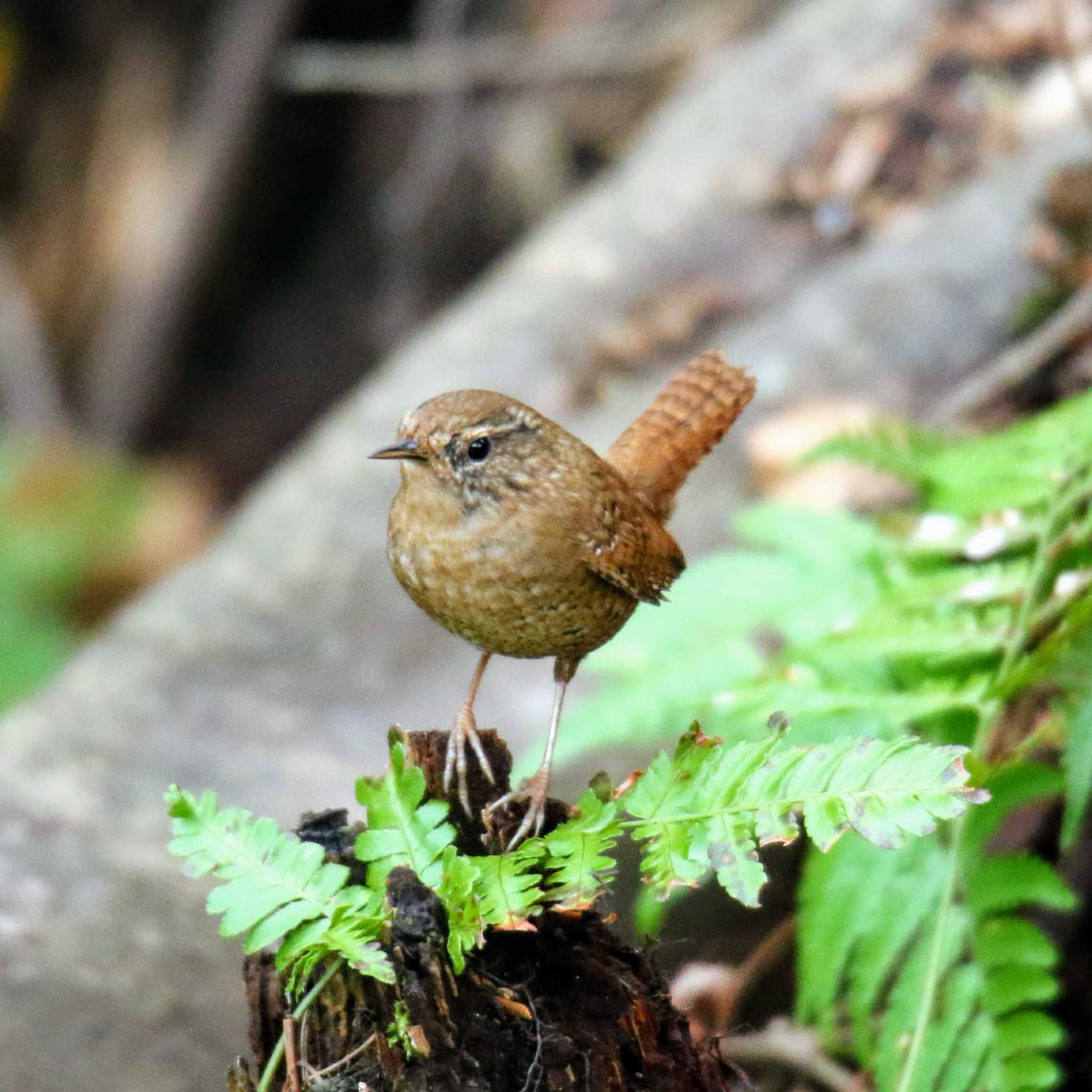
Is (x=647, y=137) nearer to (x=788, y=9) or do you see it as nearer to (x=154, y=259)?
(x=788, y=9)

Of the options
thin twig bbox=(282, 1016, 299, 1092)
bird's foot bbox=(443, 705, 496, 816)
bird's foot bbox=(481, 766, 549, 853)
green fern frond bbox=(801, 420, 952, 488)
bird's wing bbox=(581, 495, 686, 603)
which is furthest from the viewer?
green fern frond bbox=(801, 420, 952, 488)

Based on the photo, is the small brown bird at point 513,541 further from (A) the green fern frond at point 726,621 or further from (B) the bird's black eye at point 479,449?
(A) the green fern frond at point 726,621

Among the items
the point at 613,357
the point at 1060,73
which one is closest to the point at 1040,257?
the point at 1060,73

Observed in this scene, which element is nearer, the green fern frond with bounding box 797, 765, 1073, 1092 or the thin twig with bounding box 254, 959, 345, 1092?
the thin twig with bounding box 254, 959, 345, 1092

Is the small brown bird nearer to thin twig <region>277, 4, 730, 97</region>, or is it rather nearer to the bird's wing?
the bird's wing

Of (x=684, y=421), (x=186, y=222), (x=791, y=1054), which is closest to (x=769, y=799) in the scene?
(x=684, y=421)

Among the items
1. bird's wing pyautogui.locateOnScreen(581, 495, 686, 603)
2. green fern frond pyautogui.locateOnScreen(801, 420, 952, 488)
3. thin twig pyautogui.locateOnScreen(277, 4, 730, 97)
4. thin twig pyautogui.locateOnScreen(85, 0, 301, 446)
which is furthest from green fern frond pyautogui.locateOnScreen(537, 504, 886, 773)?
thin twig pyautogui.locateOnScreen(85, 0, 301, 446)
